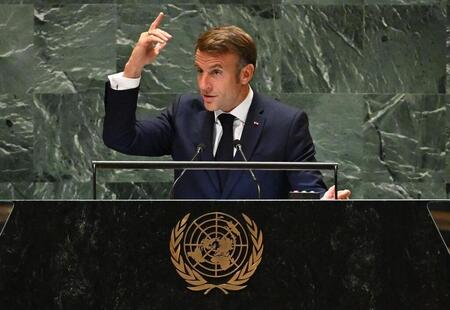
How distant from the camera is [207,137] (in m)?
4.44

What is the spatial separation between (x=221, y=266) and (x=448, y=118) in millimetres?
3724

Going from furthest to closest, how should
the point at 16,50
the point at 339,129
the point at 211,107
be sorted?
the point at 339,129 → the point at 16,50 → the point at 211,107

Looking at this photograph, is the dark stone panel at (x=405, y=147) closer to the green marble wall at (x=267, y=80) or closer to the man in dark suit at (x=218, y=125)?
the green marble wall at (x=267, y=80)

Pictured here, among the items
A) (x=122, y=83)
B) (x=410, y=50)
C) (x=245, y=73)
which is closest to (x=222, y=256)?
(x=122, y=83)

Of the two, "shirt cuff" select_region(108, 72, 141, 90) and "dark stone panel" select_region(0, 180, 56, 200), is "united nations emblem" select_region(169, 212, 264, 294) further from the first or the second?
"dark stone panel" select_region(0, 180, 56, 200)

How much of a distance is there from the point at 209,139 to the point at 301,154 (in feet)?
1.33

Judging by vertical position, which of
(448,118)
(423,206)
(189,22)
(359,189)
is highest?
(423,206)

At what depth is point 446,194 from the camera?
6379 mm

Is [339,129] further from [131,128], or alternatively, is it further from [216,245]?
[216,245]

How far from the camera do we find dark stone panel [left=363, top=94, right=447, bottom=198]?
638 cm

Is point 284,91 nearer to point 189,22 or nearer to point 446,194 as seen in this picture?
point 189,22

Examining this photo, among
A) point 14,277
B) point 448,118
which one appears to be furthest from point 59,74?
point 14,277

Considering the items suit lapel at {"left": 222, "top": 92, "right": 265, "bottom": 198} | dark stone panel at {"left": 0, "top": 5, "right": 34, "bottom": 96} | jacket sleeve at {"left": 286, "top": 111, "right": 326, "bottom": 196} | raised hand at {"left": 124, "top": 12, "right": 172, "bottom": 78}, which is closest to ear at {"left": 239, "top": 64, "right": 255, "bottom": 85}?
suit lapel at {"left": 222, "top": 92, "right": 265, "bottom": 198}

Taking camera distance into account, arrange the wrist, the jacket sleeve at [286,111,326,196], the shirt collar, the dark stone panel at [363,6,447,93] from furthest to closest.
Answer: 1. the dark stone panel at [363,6,447,93]
2. the shirt collar
3. the wrist
4. the jacket sleeve at [286,111,326,196]
